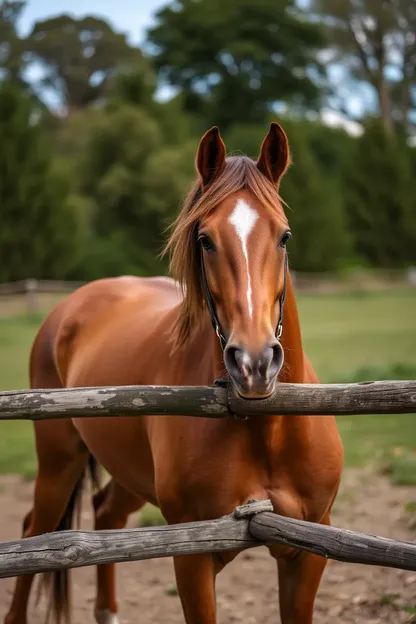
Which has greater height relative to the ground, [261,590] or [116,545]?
[116,545]

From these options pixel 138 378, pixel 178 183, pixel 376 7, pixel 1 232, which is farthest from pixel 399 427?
pixel 376 7

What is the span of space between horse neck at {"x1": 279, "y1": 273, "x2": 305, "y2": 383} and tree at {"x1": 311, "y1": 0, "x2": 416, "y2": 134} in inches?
1441

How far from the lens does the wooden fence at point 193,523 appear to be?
2432 millimetres

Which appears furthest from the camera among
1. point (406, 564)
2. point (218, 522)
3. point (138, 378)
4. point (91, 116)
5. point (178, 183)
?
point (91, 116)

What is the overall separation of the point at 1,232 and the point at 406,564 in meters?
22.5

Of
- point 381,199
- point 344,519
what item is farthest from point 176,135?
point 344,519

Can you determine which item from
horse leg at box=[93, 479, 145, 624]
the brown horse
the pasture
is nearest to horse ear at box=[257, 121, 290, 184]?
the brown horse

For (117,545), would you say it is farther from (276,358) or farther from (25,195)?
(25,195)

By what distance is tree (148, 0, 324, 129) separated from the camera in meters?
42.9

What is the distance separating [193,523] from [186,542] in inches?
2.7

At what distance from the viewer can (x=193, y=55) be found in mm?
43281

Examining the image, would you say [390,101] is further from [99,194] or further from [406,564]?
[406,564]

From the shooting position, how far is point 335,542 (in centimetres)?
240

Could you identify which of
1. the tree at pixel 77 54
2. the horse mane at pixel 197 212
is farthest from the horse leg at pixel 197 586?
the tree at pixel 77 54
